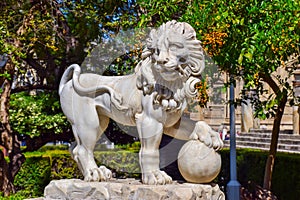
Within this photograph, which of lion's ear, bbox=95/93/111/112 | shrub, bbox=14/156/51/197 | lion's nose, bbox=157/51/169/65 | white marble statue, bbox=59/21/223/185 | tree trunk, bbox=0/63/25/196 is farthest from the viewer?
shrub, bbox=14/156/51/197

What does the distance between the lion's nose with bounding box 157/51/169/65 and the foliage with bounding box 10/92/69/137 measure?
5197 millimetres

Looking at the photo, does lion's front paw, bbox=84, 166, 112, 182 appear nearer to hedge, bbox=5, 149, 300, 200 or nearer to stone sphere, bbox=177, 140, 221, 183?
stone sphere, bbox=177, 140, 221, 183

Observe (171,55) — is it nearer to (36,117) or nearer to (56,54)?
(36,117)

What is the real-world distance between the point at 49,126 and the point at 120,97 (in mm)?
4760

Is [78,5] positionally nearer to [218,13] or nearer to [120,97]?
[218,13]

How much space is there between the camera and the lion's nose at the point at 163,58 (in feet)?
12.7

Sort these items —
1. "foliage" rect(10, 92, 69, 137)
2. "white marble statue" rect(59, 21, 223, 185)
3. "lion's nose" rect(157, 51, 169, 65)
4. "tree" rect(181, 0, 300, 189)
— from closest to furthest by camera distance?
"lion's nose" rect(157, 51, 169, 65), "white marble statue" rect(59, 21, 223, 185), "tree" rect(181, 0, 300, 189), "foliage" rect(10, 92, 69, 137)

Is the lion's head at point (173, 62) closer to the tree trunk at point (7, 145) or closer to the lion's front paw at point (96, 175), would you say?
the lion's front paw at point (96, 175)

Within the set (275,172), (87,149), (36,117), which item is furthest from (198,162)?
(275,172)

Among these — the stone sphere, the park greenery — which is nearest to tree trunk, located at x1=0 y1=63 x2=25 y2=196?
the park greenery

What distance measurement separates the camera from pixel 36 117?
8766 mm

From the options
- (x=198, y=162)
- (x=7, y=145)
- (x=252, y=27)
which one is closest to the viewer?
(x=198, y=162)

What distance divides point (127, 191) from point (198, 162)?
0.65 m

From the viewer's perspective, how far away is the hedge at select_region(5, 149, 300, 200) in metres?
8.11
